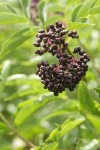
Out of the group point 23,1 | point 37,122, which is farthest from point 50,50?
point 37,122

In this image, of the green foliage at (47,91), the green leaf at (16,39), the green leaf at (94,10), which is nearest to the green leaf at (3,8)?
the green foliage at (47,91)

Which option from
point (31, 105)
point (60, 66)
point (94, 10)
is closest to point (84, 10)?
point (94, 10)

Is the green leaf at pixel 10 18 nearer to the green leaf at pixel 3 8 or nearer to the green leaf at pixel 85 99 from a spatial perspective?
the green leaf at pixel 3 8

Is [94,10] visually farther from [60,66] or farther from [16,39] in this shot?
[16,39]

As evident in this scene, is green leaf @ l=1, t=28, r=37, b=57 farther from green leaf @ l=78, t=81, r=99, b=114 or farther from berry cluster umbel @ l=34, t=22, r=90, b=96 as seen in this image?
green leaf @ l=78, t=81, r=99, b=114

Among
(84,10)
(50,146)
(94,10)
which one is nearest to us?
(50,146)

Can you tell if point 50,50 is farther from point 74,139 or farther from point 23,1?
point 74,139
